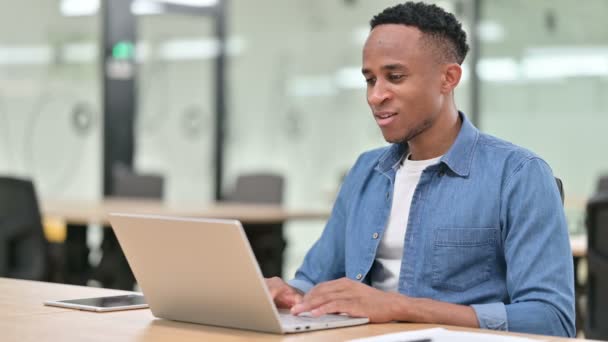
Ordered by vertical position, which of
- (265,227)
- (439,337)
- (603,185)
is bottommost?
(265,227)

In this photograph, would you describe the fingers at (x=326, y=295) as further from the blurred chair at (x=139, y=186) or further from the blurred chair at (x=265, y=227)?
the blurred chair at (x=139, y=186)

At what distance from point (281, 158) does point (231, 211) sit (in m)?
3.60

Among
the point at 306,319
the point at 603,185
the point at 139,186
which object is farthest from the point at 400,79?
the point at 139,186

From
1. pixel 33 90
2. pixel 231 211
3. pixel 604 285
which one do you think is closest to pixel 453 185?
A: pixel 604 285

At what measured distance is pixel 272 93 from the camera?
30.0 feet

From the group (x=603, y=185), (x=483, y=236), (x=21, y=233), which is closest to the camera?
(x=483, y=236)

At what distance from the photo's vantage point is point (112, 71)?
830cm

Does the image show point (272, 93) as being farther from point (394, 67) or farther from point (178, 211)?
point (394, 67)

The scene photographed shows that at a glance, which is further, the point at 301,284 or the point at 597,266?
the point at 597,266

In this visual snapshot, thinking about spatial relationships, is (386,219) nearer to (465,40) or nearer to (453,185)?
(453,185)

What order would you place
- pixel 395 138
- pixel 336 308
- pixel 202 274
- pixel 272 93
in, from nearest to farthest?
pixel 202 274 < pixel 336 308 < pixel 395 138 < pixel 272 93

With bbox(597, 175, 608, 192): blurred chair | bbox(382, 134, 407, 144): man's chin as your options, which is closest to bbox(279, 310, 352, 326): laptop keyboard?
bbox(382, 134, 407, 144): man's chin

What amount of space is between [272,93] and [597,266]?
5.90m

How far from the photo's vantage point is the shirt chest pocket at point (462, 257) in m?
2.27
